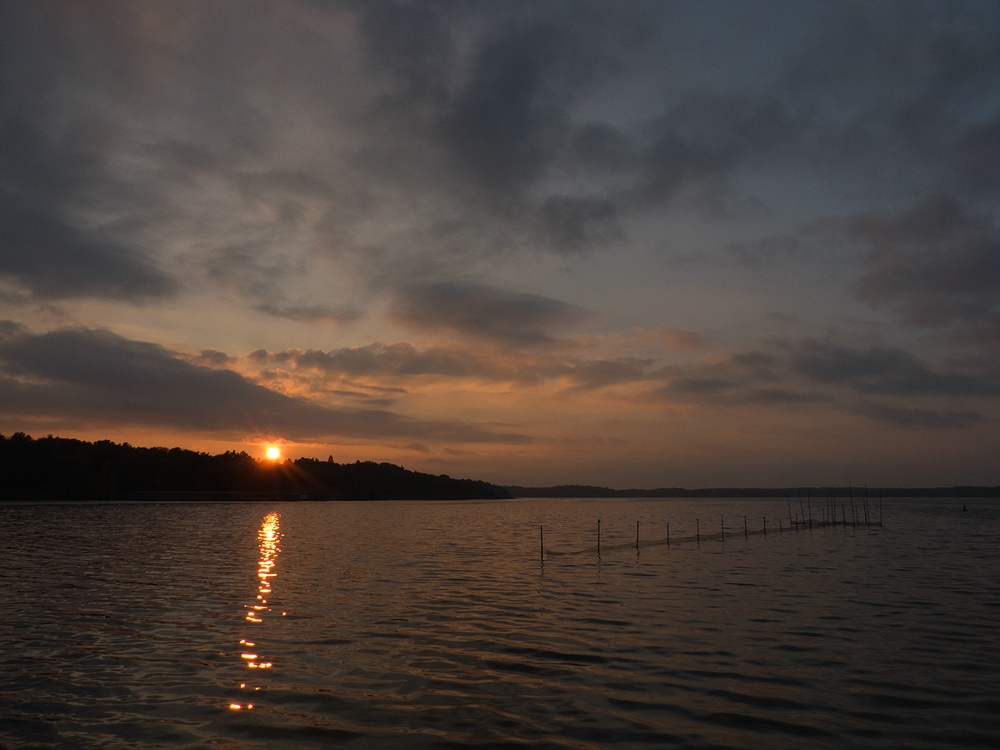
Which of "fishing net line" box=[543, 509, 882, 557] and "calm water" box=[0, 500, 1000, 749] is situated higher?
"calm water" box=[0, 500, 1000, 749]

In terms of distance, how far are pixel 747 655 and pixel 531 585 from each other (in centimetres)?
1970

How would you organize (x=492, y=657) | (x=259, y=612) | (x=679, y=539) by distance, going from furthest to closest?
(x=679, y=539)
(x=259, y=612)
(x=492, y=657)

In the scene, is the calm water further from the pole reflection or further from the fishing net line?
the fishing net line

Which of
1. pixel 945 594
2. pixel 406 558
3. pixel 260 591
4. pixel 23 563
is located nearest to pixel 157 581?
pixel 260 591

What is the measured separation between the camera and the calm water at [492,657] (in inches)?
648

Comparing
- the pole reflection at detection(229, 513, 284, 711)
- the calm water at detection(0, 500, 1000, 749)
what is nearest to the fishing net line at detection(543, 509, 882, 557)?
the calm water at detection(0, 500, 1000, 749)

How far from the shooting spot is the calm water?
16453mm

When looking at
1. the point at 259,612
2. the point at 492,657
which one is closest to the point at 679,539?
the point at 259,612

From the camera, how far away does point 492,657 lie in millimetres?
23453

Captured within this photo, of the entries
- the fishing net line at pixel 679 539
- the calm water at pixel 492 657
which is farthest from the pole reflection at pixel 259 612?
the fishing net line at pixel 679 539

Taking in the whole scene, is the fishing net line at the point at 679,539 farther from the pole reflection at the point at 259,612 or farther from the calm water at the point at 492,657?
the pole reflection at the point at 259,612

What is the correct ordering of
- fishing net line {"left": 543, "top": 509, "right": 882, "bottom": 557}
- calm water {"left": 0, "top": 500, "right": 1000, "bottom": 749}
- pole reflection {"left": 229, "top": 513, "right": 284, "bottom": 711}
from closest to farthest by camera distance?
calm water {"left": 0, "top": 500, "right": 1000, "bottom": 749}
pole reflection {"left": 229, "top": 513, "right": 284, "bottom": 711}
fishing net line {"left": 543, "top": 509, "right": 882, "bottom": 557}

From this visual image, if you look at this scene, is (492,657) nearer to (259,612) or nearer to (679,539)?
(259,612)

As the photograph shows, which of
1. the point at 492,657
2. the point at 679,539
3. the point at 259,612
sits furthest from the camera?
the point at 679,539
